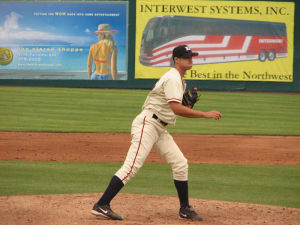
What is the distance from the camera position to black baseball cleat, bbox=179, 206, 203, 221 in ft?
17.9

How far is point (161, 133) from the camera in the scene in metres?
5.45

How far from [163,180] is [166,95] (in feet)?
9.04

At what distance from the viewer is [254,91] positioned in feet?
70.6

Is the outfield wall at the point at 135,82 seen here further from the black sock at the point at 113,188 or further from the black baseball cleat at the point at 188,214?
the black sock at the point at 113,188

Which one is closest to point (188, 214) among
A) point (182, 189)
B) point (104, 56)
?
point (182, 189)

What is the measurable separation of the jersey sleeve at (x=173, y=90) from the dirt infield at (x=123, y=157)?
1.16 metres

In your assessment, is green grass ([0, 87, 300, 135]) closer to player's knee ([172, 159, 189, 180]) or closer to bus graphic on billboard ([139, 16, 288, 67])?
bus graphic on billboard ([139, 16, 288, 67])

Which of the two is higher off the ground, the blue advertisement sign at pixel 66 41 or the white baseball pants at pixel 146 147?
the blue advertisement sign at pixel 66 41

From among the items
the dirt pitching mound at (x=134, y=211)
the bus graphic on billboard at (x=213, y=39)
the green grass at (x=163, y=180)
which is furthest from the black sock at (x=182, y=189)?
the bus graphic on billboard at (x=213, y=39)

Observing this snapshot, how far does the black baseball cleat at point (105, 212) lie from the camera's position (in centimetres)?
524

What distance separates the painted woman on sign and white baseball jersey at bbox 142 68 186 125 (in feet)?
51.6

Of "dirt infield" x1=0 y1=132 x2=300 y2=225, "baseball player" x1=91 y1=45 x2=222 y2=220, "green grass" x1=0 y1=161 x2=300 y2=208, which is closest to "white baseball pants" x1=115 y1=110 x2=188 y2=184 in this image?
"baseball player" x1=91 y1=45 x2=222 y2=220

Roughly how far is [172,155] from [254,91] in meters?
16.6

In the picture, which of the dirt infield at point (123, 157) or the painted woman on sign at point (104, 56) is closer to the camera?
the dirt infield at point (123, 157)
